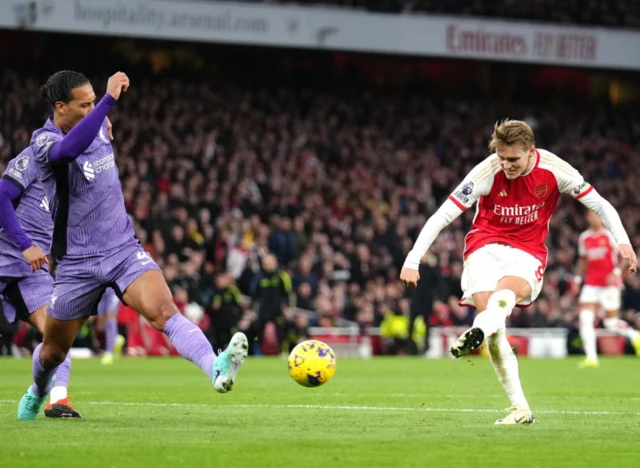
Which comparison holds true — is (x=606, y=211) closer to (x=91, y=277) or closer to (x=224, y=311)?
(x=91, y=277)

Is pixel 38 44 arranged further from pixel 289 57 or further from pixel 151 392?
pixel 151 392

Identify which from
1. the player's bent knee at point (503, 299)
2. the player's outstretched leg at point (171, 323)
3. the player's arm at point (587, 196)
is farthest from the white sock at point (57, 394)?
the player's arm at point (587, 196)

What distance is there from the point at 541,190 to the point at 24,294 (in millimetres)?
4070

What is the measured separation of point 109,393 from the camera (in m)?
12.5

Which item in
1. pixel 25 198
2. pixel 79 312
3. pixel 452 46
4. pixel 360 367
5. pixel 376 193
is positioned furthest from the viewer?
pixel 452 46

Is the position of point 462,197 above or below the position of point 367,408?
above

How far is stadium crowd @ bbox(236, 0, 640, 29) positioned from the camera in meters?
33.6

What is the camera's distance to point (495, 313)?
8.50 meters

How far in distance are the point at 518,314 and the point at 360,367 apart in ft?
28.8

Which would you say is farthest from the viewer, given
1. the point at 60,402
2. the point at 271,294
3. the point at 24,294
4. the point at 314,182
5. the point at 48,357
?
the point at 314,182

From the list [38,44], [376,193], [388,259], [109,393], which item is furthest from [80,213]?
[38,44]

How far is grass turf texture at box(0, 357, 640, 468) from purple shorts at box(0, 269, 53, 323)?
788 mm

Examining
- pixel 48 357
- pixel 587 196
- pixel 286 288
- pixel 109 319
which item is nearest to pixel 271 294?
pixel 286 288

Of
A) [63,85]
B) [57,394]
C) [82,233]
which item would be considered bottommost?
[57,394]
